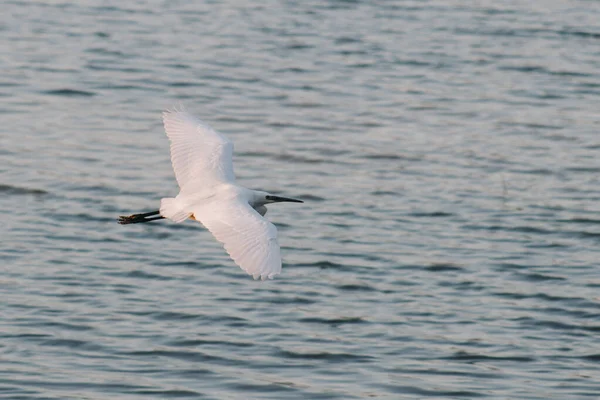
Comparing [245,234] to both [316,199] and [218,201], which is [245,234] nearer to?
[218,201]

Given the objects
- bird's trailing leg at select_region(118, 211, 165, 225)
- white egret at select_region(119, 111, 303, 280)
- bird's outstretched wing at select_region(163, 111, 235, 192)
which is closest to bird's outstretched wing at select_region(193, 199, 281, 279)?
white egret at select_region(119, 111, 303, 280)

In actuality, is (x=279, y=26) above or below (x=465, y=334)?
above

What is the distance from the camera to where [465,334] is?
394 inches

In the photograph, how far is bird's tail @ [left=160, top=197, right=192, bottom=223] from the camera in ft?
26.4

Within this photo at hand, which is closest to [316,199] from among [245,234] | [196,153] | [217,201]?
[196,153]

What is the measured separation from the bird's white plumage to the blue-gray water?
4.31 feet

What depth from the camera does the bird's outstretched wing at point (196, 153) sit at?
355 inches

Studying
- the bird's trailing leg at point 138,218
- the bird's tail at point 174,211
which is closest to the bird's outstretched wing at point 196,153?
the bird's trailing leg at point 138,218

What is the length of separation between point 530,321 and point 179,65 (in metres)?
7.72

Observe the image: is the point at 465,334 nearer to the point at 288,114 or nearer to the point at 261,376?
the point at 261,376

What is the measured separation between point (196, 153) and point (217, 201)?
1.19 m

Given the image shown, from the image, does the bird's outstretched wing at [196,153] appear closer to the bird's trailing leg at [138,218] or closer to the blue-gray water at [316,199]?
the bird's trailing leg at [138,218]

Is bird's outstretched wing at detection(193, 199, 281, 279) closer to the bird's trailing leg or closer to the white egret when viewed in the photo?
the white egret

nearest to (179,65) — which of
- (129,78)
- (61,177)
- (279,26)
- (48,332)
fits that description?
(129,78)
